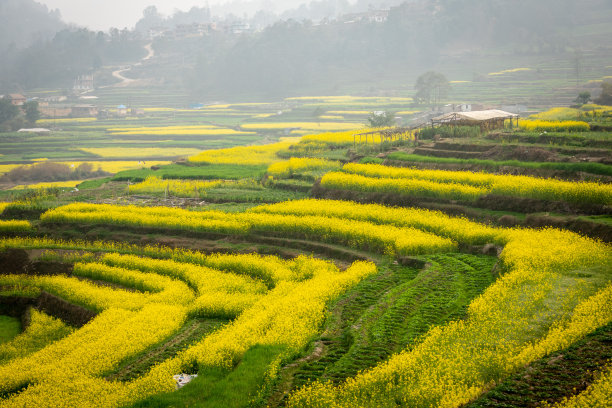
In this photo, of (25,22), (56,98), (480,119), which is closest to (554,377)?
(480,119)

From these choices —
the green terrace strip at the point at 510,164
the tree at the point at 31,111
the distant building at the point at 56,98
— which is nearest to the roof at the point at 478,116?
the green terrace strip at the point at 510,164

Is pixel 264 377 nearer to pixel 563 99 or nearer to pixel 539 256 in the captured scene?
pixel 539 256

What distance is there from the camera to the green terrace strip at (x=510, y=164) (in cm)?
1953

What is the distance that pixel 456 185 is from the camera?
20.9 meters

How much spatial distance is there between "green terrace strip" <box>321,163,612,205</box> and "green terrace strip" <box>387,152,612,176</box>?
1364 mm

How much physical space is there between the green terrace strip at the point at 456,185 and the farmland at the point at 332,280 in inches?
3.2

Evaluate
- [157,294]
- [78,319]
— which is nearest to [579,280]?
[157,294]

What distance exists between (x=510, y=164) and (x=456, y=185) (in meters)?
3.25

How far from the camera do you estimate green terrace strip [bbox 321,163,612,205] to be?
57.0ft

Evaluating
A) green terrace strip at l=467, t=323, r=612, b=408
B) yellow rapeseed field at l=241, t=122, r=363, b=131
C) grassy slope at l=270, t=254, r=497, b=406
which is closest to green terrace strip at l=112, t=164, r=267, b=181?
grassy slope at l=270, t=254, r=497, b=406

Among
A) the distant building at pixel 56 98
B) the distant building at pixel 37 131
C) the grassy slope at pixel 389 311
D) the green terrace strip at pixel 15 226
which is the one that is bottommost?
the grassy slope at pixel 389 311

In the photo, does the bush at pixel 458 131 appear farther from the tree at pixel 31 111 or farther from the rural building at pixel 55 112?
the rural building at pixel 55 112

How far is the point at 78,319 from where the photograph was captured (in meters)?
15.7

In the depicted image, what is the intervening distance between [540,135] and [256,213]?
13.5m
